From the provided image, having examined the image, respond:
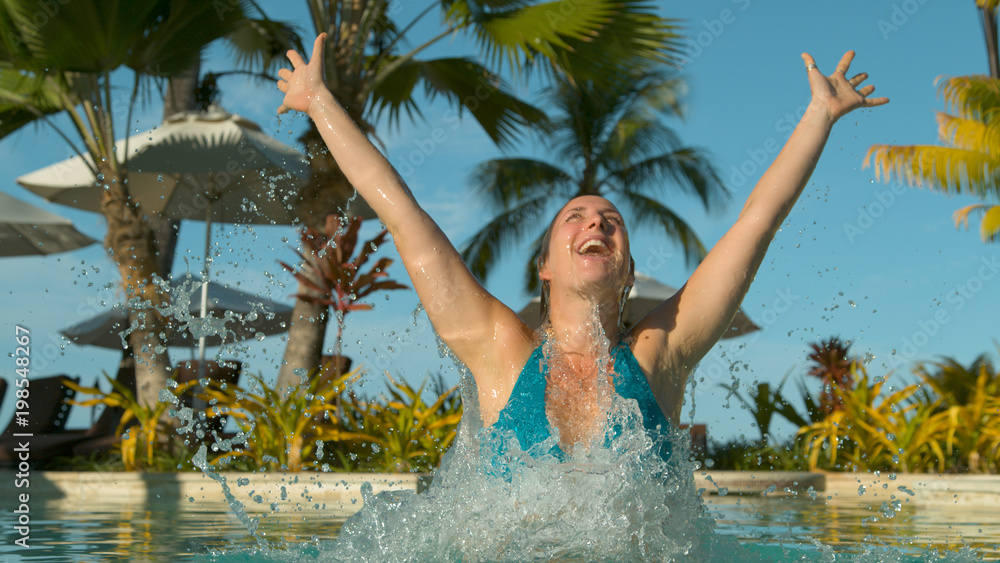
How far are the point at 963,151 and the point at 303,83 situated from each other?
13.6 meters

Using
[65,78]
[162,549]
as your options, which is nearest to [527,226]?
[65,78]

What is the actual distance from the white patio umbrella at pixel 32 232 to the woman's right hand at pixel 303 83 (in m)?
8.95

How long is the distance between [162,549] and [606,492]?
2.10 metres

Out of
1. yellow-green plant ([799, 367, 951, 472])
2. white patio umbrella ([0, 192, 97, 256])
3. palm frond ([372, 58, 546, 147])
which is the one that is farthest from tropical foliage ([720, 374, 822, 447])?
white patio umbrella ([0, 192, 97, 256])

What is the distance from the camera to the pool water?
303 cm

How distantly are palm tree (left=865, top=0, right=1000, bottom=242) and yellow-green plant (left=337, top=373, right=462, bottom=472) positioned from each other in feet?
33.3

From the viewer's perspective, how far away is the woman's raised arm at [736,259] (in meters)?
2.29

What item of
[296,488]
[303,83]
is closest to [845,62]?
[303,83]

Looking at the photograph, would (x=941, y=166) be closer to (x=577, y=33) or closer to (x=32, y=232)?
(x=577, y=33)

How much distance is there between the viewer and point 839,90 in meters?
2.52

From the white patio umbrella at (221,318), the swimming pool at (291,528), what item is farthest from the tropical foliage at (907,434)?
the white patio umbrella at (221,318)

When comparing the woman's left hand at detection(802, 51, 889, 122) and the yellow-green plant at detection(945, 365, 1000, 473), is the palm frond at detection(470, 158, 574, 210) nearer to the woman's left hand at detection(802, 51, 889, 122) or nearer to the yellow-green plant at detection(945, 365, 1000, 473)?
the yellow-green plant at detection(945, 365, 1000, 473)

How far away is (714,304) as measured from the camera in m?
2.33

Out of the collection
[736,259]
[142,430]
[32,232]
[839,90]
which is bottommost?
[142,430]
